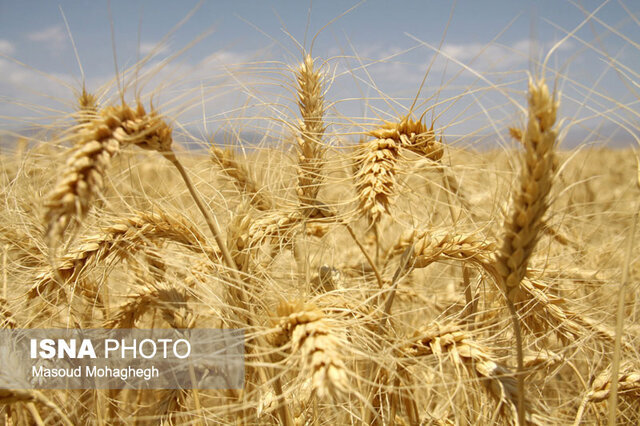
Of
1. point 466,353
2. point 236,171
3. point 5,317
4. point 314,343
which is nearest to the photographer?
point 314,343

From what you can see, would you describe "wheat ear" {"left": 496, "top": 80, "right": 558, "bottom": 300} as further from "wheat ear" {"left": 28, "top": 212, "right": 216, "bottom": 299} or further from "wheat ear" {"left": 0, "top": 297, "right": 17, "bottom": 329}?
"wheat ear" {"left": 0, "top": 297, "right": 17, "bottom": 329}

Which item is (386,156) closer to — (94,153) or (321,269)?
(321,269)

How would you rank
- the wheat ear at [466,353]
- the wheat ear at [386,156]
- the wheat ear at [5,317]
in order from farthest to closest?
the wheat ear at [5,317] < the wheat ear at [386,156] < the wheat ear at [466,353]

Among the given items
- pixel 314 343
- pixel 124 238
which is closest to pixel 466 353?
pixel 314 343

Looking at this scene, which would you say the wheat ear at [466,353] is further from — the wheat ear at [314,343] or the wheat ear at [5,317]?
the wheat ear at [5,317]

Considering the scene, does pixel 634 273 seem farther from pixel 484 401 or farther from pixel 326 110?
pixel 326 110

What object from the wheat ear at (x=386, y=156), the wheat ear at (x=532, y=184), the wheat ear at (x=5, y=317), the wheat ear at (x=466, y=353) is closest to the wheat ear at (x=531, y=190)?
the wheat ear at (x=532, y=184)

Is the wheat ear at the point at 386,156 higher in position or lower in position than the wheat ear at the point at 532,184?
higher

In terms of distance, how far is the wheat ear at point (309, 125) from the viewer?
1.84m

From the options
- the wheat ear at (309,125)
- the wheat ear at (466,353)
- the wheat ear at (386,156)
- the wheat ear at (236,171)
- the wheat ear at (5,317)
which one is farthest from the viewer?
the wheat ear at (236,171)

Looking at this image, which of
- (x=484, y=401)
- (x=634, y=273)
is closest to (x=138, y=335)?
(x=484, y=401)

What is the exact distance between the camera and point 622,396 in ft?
4.99

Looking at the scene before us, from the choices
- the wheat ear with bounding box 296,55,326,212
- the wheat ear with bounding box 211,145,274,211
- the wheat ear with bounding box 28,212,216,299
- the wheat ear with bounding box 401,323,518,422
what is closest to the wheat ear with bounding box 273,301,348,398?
the wheat ear with bounding box 401,323,518,422

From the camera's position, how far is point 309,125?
1.84 metres
